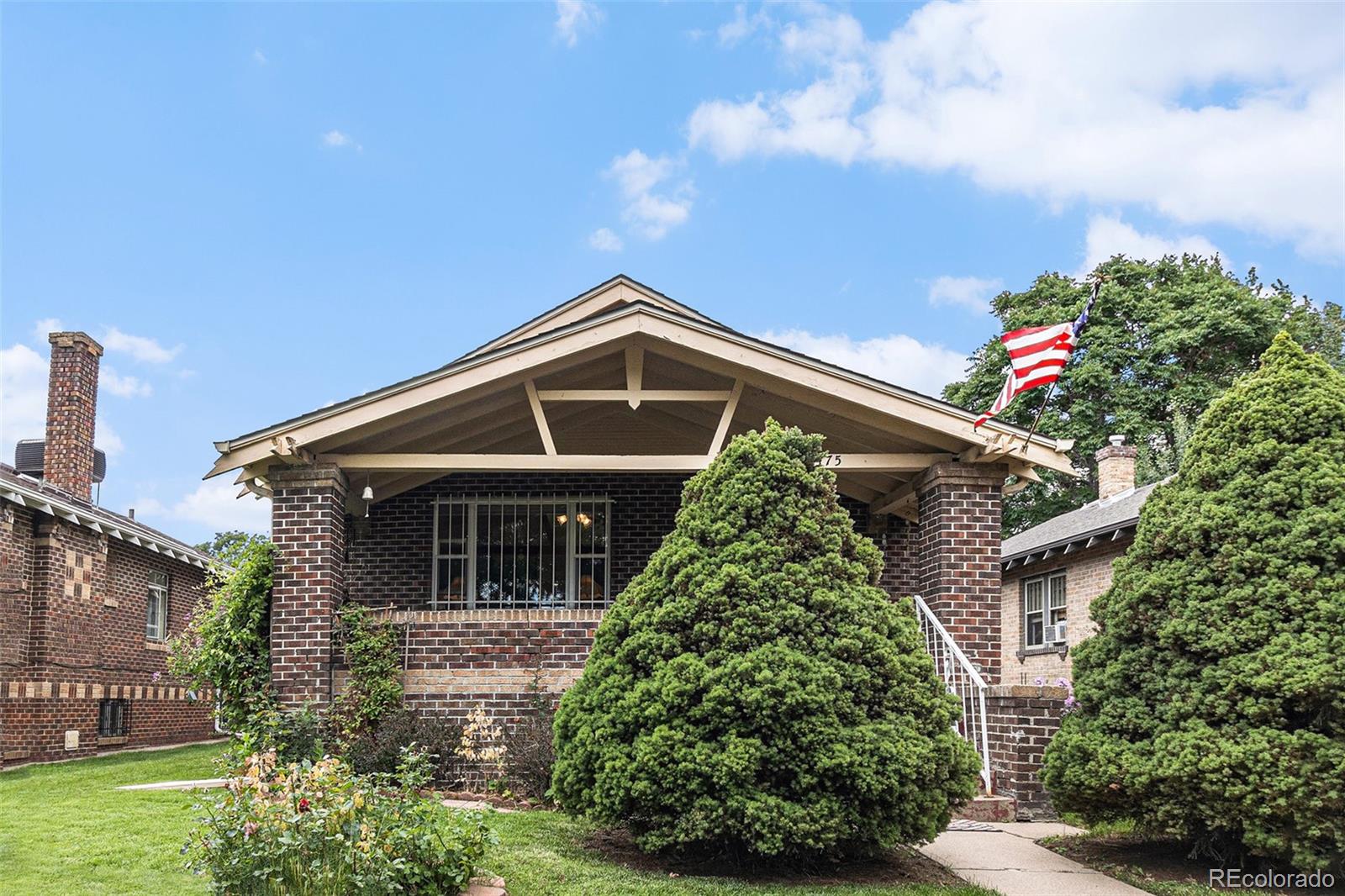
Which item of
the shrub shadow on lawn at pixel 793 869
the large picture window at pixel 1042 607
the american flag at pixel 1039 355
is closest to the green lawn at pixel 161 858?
the shrub shadow on lawn at pixel 793 869

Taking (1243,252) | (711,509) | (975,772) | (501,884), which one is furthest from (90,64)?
(1243,252)

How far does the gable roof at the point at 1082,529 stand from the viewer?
16984mm

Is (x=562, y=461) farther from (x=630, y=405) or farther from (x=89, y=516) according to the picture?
(x=89, y=516)

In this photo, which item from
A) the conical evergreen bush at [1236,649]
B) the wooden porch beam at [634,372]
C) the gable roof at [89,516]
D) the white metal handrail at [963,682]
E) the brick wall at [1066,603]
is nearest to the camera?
the conical evergreen bush at [1236,649]

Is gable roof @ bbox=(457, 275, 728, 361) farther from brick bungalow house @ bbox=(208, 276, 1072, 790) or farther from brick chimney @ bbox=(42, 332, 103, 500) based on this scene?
brick chimney @ bbox=(42, 332, 103, 500)

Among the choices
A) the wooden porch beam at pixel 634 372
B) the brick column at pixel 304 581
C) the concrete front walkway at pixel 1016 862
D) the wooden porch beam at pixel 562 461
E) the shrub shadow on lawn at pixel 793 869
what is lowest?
the concrete front walkway at pixel 1016 862

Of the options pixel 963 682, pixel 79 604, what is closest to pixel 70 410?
pixel 79 604

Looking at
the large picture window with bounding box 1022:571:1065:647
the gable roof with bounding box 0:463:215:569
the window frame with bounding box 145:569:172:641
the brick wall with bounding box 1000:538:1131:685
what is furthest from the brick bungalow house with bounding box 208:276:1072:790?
the window frame with bounding box 145:569:172:641

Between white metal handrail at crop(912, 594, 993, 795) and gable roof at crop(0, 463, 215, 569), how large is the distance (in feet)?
38.3

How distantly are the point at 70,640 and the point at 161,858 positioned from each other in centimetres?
1122

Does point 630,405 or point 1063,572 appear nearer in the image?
point 630,405

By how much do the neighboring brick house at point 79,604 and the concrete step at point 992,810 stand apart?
432 inches

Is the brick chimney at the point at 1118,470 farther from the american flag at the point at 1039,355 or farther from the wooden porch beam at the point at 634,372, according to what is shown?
the wooden porch beam at the point at 634,372

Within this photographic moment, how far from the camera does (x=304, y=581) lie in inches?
404
